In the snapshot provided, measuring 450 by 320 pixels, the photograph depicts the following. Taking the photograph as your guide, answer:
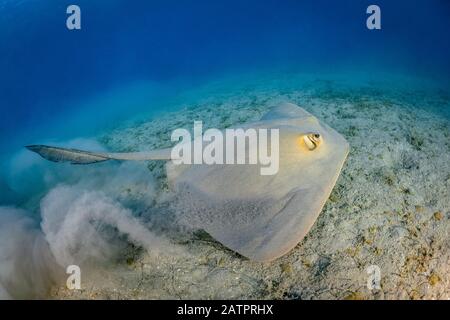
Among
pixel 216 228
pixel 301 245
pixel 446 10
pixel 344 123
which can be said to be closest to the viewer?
pixel 216 228

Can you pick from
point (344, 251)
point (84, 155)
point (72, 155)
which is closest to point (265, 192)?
point (344, 251)

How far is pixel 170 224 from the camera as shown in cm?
359

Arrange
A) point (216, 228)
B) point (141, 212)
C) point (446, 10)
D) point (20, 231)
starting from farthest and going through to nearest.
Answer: point (446, 10) < point (141, 212) < point (20, 231) < point (216, 228)

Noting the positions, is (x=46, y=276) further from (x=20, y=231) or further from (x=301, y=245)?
(x=301, y=245)

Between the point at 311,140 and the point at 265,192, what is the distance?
0.71 metres

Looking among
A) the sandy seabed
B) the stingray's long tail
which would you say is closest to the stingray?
the stingray's long tail

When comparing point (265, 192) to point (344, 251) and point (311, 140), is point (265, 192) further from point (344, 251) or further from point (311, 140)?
point (344, 251)

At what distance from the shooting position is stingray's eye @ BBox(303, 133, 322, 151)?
288 centimetres

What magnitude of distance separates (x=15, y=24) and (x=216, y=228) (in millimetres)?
34173

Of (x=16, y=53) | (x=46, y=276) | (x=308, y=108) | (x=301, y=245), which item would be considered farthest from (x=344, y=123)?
(x=16, y=53)

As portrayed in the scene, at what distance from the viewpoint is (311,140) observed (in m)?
2.88

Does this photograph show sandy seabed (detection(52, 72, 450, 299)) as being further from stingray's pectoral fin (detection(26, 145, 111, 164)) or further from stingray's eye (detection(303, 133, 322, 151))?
stingray's eye (detection(303, 133, 322, 151))

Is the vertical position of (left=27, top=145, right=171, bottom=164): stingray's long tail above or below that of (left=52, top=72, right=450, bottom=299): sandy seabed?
above

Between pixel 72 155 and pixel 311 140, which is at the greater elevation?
pixel 311 140
